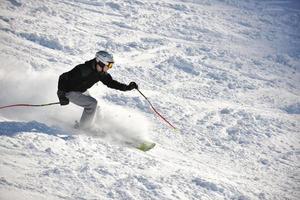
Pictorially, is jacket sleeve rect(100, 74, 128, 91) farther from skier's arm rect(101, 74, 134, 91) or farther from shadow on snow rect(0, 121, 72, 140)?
shadow on snow rect(0, 121, 72, 140)

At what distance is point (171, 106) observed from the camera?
1052 cm

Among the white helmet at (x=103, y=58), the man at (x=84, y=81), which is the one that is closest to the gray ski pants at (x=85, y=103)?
the man at (x=84, y=81)

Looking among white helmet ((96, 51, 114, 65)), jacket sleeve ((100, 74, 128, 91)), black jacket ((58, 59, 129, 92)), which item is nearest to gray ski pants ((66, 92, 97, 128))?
black jacket ((58, 59, 129, 92))

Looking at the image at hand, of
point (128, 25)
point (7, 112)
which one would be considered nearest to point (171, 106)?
point (7, 112)

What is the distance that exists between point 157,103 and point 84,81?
131 inches

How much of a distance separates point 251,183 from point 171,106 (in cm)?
342

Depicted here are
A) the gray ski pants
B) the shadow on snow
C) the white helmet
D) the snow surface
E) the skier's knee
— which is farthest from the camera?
the skier's knee

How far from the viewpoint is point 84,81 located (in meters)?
7.51

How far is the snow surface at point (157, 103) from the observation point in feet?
21.1

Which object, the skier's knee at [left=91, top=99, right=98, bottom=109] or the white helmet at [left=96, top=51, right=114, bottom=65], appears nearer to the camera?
the white helmet at [left=96, top=51, right=114, bottom=65]

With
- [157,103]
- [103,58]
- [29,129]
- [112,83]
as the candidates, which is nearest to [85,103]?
[112,83]

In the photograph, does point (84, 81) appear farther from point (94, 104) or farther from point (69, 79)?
point (94, 104)

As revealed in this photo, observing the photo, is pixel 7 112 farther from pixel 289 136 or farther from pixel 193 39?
pixel 193 39

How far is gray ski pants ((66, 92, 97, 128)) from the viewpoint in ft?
24.8
